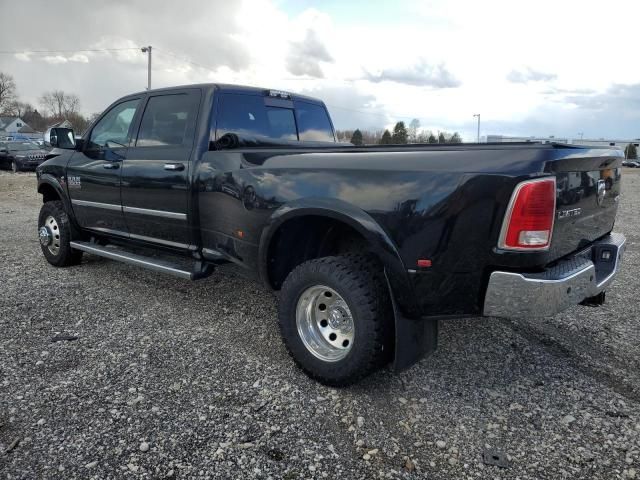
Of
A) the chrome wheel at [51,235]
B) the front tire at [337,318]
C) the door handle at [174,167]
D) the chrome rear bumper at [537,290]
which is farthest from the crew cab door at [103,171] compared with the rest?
the chrome rear bumper at [537,290]

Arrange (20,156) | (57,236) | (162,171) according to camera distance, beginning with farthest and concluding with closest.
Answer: (20,156), (57,236), (162,171)

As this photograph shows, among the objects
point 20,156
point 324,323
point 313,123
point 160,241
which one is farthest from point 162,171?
point 20,156

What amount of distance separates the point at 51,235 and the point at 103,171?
4.59 ft

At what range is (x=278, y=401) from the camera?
9.82 ft

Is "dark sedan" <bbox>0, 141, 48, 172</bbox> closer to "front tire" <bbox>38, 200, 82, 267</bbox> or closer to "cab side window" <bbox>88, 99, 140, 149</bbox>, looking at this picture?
"front tire" <bbox>38, 200, 82, 267</bbox>

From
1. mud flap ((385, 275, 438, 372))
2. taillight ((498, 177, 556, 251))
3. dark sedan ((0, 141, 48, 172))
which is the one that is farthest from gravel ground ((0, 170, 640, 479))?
dark sedan ((0, 141, 48, 172))

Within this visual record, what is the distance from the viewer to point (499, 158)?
2.46 meters

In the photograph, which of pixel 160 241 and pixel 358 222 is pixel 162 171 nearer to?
pixel 160 241

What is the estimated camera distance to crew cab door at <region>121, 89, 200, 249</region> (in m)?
4.10

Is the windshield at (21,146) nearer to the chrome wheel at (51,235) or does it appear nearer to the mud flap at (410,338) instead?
the chrome wheel at (51,235)

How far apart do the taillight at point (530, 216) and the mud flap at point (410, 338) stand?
673mm

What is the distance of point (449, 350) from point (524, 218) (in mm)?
1617

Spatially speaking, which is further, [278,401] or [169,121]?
[169,121]

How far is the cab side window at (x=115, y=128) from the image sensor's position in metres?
4.80
